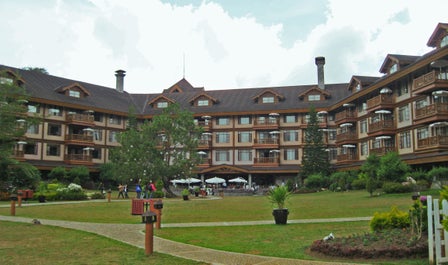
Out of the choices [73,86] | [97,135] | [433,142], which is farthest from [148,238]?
[97,135]

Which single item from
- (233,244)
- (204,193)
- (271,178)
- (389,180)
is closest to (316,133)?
(271,178)

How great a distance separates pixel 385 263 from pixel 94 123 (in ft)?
178

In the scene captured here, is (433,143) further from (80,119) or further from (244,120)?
(80,119)

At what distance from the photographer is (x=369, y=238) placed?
10258 millimetres

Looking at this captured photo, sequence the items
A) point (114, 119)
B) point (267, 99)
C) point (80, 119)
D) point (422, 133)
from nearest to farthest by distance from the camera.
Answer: point (422, 133)
point (80, 119)
point (114, 119)
point (267, 99)

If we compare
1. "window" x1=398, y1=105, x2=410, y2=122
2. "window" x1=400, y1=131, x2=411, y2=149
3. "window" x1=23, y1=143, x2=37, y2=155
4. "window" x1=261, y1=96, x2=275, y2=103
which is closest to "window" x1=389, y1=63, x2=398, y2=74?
"window" x1=398, y1=105, x2=410, y2=122

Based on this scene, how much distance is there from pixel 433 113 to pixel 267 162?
28.9 meters

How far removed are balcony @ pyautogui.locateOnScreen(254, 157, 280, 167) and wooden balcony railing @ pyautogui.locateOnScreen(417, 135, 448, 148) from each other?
2512 centimetres

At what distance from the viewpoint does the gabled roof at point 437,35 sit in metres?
37.8

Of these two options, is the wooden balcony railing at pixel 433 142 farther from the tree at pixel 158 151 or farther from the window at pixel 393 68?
the tree at pixel 158 151

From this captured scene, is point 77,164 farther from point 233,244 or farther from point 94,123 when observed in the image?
point 233,244

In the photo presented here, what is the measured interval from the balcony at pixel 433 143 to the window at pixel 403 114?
4.63 m

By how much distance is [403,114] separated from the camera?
42.7 m

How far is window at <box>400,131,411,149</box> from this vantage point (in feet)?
137
